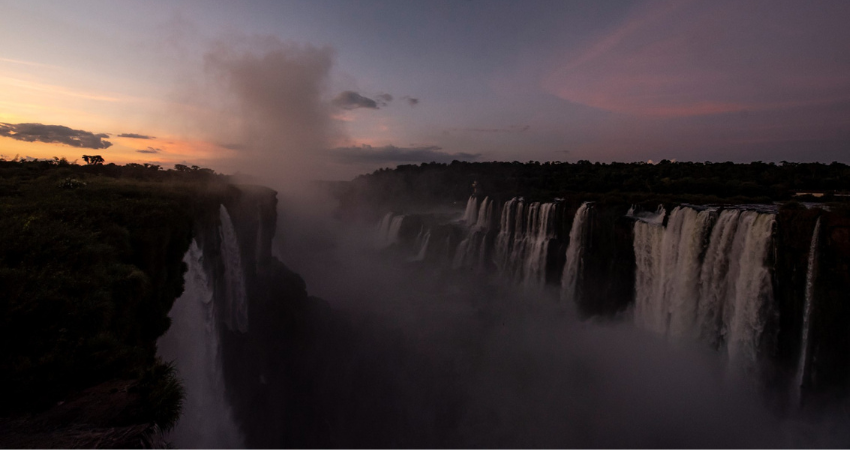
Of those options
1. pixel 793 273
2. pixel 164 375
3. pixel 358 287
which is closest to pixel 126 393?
pixel 164 375

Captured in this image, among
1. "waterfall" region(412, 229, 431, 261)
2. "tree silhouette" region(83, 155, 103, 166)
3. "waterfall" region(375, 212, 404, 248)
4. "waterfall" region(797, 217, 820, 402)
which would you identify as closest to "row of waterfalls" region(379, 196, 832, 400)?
"waterfall" region(797, 217, 820, 402)

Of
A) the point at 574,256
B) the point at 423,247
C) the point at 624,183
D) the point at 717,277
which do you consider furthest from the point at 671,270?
the point at 624,183

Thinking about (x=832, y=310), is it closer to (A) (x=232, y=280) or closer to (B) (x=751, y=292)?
(B) (x=751, y=292)

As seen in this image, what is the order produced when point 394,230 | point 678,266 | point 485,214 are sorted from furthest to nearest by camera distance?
1. point 394,230
2. point 485,214
3. point 678,266

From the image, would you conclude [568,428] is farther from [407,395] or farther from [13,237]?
[13,237]

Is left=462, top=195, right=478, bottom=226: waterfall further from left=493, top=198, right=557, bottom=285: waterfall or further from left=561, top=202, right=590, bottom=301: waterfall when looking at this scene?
left=561, top=202, right=590, bottom=301: waterfall
